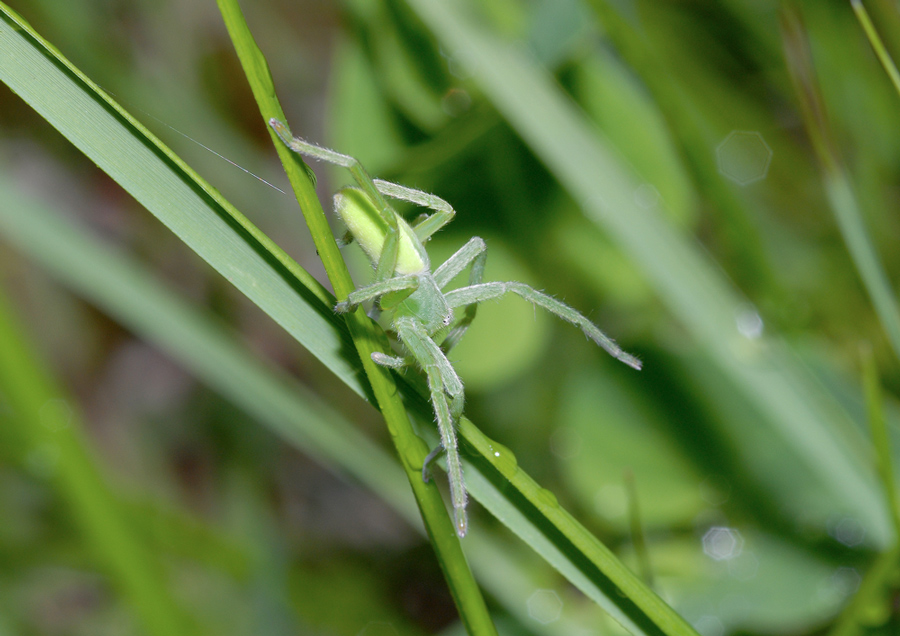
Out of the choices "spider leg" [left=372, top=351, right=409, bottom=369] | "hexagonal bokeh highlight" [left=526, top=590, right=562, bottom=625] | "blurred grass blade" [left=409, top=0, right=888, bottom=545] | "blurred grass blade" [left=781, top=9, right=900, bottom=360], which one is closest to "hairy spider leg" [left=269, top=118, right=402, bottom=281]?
"spider leg" [left=372, top=351, right=409, bottom=369]

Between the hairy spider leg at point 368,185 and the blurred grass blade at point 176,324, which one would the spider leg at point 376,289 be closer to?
the hairy spider leg at point 368,185

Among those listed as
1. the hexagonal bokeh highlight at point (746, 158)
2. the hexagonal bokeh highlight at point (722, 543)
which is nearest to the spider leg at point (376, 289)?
the hexagonal bokeh highlight at point (722, 543)

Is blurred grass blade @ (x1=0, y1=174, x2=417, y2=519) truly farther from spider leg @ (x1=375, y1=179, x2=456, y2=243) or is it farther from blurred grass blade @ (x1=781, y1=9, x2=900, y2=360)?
blurred grass blade @ (x1=781, y1=9, x2=900, y2=360)

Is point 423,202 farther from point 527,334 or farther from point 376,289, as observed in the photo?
point 527,334

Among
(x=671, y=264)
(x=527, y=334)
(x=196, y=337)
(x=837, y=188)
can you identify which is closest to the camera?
(x=837, y=188)

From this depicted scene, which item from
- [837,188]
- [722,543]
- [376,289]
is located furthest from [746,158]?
[376,289]

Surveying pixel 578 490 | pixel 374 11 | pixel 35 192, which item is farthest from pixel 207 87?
pixel 578 490

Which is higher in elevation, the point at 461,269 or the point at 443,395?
the point at 461,269

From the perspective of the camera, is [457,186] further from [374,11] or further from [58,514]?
[58,514]
